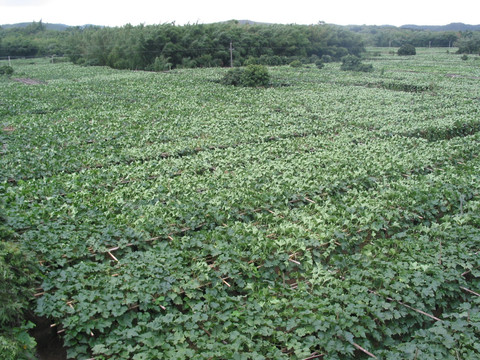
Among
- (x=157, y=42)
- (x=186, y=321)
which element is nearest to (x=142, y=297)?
(x=186, y=321)

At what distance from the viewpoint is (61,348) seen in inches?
184

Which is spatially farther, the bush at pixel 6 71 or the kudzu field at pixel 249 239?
the bush at pixel 6 71

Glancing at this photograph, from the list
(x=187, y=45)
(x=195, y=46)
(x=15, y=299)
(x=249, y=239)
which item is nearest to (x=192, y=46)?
(x=195, y=46)

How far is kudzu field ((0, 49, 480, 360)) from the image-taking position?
14.2 feet

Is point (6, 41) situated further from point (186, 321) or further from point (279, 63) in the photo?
point (186, 321)

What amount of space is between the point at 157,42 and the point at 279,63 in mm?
14101

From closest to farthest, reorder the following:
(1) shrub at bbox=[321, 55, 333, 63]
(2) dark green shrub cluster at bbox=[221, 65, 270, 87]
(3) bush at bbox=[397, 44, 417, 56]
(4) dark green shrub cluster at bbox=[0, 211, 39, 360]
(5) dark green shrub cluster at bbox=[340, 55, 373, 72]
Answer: (4) dark green shrub cluster at bbox=[0, 211, 39, 360] < (2) dark green shrub cluster at bbox=[221, 65, 270, 87] < (5) dark green shrub cluster at bbox=[340, 55, 373, 72] < (1) shrub at bbox=[321, 55, 333, 63] < (3) bush at bbox=[397, 44, 417, 56]

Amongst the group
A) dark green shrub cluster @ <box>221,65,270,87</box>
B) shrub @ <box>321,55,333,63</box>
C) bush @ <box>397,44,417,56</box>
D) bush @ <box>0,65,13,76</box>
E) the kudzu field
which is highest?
bush @ <box>397,44,417,56</box>

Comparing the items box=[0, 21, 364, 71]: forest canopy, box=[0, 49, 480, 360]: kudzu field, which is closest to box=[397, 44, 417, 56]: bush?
box=[0, 21, 364, 71]: forest canopy

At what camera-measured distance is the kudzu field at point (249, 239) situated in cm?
433

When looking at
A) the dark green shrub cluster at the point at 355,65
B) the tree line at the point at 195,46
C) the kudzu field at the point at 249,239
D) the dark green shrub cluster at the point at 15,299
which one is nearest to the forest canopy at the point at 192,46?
the tree line at the point at 195,46

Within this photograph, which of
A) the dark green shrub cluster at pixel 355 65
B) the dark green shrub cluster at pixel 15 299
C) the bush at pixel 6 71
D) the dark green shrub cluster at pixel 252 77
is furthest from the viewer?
the dark green shrub cluster at pixel 355 65

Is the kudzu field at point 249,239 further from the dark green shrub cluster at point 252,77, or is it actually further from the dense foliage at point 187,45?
the dense foliage at point 187,45

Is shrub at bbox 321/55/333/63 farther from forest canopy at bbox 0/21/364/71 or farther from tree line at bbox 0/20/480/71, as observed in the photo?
forest canopy at bbox 0/21/364/71
